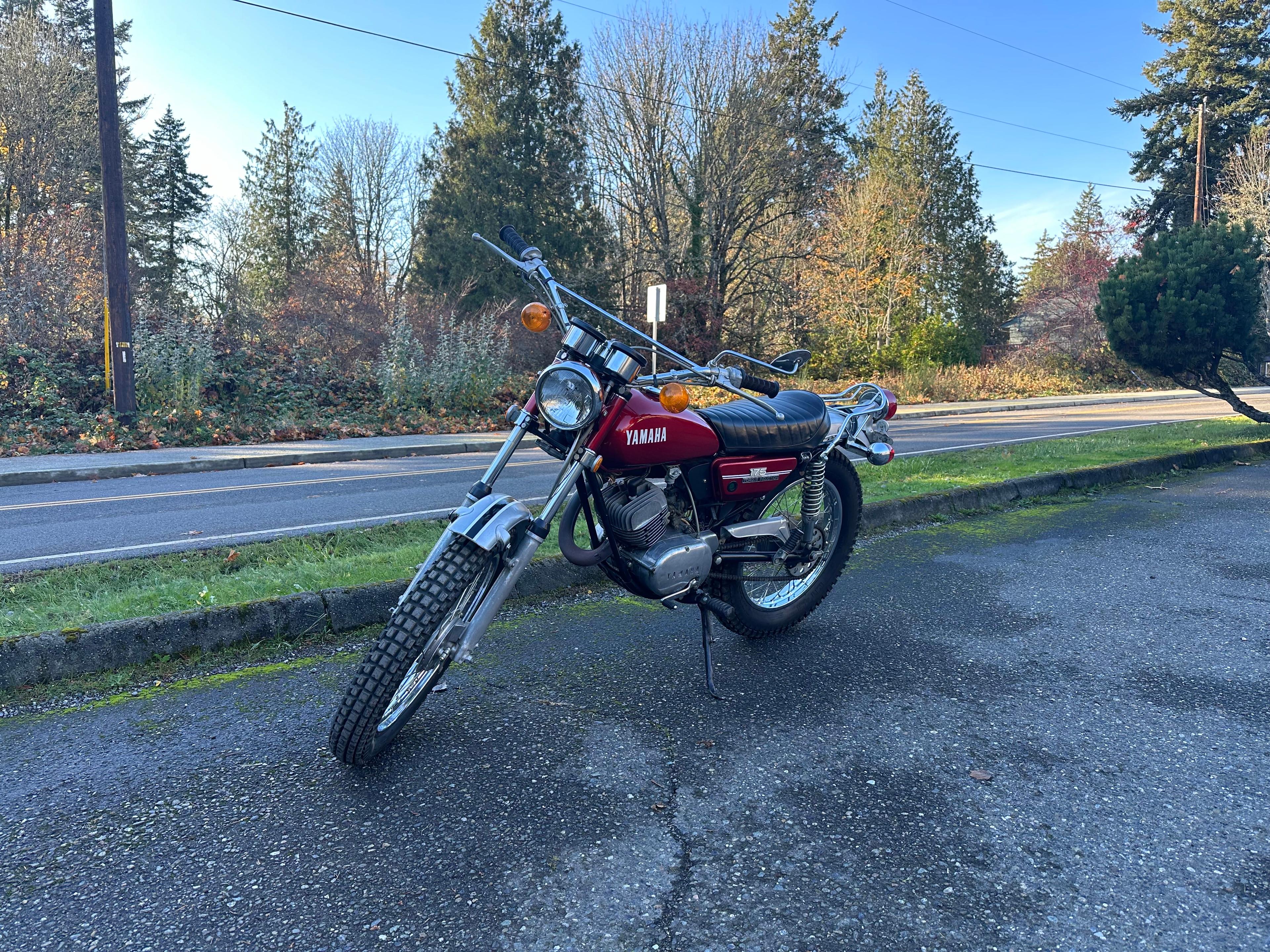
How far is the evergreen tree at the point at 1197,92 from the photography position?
37.7 meters

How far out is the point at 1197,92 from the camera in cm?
3884

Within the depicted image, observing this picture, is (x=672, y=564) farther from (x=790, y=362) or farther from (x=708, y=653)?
(x=790, y=362)

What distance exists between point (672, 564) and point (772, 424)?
2.90 feet

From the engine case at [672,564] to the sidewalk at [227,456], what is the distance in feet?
27.6

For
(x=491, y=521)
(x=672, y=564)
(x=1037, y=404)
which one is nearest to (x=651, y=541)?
(x=672, y=564)

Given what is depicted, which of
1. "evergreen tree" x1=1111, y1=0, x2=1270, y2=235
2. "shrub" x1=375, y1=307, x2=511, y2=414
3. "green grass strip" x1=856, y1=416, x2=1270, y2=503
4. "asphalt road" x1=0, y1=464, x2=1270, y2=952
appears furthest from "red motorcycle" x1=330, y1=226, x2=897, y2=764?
"evergreen tree" x1=1111, y1=0, x2=1270, y2=235

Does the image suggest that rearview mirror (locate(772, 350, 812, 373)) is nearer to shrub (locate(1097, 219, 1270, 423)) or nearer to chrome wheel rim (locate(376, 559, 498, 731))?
chrome wheel rim (locate(376, 559, 498, 731))

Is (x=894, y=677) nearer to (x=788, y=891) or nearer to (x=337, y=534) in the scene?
(x=788, y=891)

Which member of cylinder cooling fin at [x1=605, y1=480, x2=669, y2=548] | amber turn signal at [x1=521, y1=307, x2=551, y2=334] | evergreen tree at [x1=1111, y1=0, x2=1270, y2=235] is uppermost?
evergreen tree at [x1=1111, y1=0, x2=1270, y2=235]

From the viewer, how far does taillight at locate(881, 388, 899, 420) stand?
4.46m

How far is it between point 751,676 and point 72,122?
23.7 metres

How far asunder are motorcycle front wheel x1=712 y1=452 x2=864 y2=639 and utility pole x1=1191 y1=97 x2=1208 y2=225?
3441cm

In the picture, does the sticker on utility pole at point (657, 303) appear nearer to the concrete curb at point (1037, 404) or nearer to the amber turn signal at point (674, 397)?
the concrete curb at point (1037, 404)

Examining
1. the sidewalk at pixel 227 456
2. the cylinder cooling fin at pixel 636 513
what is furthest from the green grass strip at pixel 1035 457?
the cylinder cooling fin at pixel 636 513
